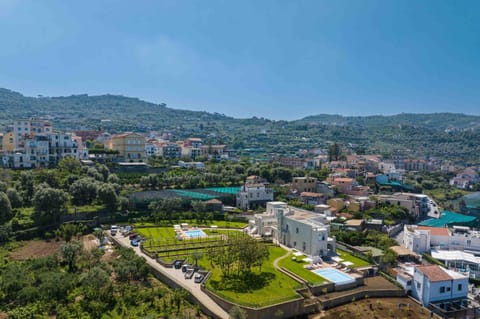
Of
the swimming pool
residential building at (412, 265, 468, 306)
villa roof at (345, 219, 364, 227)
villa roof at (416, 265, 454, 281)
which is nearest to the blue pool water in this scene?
the swimming pool

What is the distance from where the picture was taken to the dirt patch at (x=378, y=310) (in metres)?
24.6

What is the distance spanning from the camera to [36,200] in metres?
37.1

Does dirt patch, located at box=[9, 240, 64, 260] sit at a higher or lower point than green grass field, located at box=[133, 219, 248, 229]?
lower

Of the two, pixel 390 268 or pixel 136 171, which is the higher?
pixel 136 171

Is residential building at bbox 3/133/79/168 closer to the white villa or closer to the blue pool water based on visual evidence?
the blue pool water

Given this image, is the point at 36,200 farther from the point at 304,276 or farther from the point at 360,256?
the point at 360,256

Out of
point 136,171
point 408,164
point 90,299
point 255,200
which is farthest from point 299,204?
point 408,164

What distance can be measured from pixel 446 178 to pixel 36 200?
92.6 m

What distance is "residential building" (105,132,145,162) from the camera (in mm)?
68562

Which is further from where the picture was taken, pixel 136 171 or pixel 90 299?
pixel 136 171

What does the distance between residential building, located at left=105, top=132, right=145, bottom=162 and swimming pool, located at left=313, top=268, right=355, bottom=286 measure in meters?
48.0

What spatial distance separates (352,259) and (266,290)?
1184 centimetres

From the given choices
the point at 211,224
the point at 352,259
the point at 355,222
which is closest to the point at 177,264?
the point at 211,224

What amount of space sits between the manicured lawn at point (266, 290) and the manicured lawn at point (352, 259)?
25.8 ft
